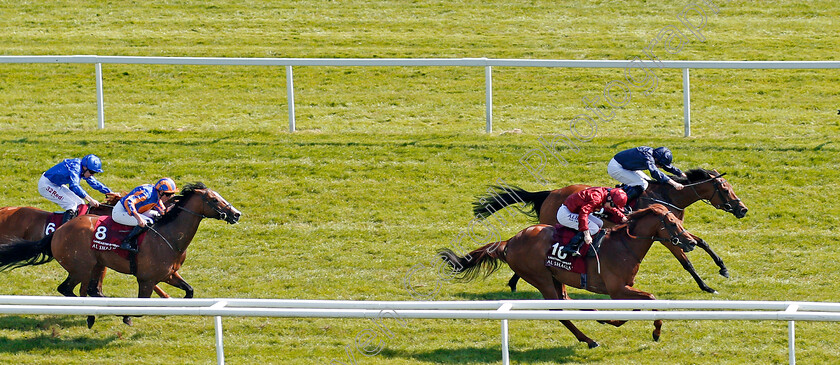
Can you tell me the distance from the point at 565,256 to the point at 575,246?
116 millimetres

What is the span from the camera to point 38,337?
7.93 m

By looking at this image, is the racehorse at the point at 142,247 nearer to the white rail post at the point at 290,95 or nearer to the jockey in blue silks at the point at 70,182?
the jockey in blue silks at the point at 70,182

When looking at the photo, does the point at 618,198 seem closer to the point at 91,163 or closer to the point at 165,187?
the point at 165,187

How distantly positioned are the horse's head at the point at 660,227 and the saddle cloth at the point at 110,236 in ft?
12.9

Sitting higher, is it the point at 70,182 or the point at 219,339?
the point at 70,182

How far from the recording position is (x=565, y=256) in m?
8.05

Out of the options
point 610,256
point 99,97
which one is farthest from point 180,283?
point 99,97

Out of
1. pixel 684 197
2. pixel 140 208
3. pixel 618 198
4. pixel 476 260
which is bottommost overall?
pixel 476 260

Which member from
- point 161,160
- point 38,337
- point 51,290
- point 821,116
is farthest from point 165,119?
point 821,116

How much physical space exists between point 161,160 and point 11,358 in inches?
188

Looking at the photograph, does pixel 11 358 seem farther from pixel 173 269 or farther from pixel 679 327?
pixel 679 327

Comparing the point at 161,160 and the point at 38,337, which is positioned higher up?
the point at 161,160

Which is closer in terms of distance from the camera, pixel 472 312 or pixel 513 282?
pixel 472 312

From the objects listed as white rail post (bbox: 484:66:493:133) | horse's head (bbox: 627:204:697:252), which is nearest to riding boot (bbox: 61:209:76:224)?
horse's head (bbox: 627:204:697:252)
